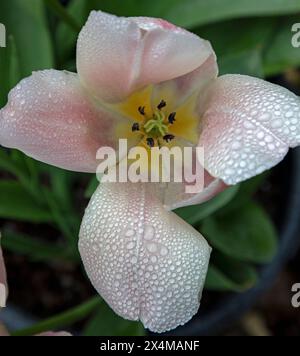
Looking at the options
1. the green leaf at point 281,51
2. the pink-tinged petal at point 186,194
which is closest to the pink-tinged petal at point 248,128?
the pink-tinged petal at point 186,194

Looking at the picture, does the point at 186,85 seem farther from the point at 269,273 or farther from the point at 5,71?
the point at 269,273

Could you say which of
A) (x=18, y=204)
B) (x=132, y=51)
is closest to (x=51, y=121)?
(x=132, y=51)

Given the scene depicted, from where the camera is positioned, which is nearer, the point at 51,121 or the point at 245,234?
the point at 51,121

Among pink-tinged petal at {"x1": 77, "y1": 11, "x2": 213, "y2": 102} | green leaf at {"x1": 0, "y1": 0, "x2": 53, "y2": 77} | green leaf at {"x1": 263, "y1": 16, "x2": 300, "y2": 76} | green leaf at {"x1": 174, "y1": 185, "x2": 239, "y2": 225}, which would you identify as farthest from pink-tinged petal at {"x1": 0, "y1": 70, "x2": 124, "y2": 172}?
green leaf at {"x1": 263, "y1": 16, "x2": 300, "y2": 76}

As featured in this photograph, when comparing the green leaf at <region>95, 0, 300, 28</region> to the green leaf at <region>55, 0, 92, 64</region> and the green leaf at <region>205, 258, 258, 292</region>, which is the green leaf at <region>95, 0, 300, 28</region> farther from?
the green leaf at <region>205, 258, 258, 292</region>

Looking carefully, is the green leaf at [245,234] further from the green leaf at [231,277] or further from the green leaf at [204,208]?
the green leaf at [204,208]

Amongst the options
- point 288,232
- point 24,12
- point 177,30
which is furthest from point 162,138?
point 288,232
